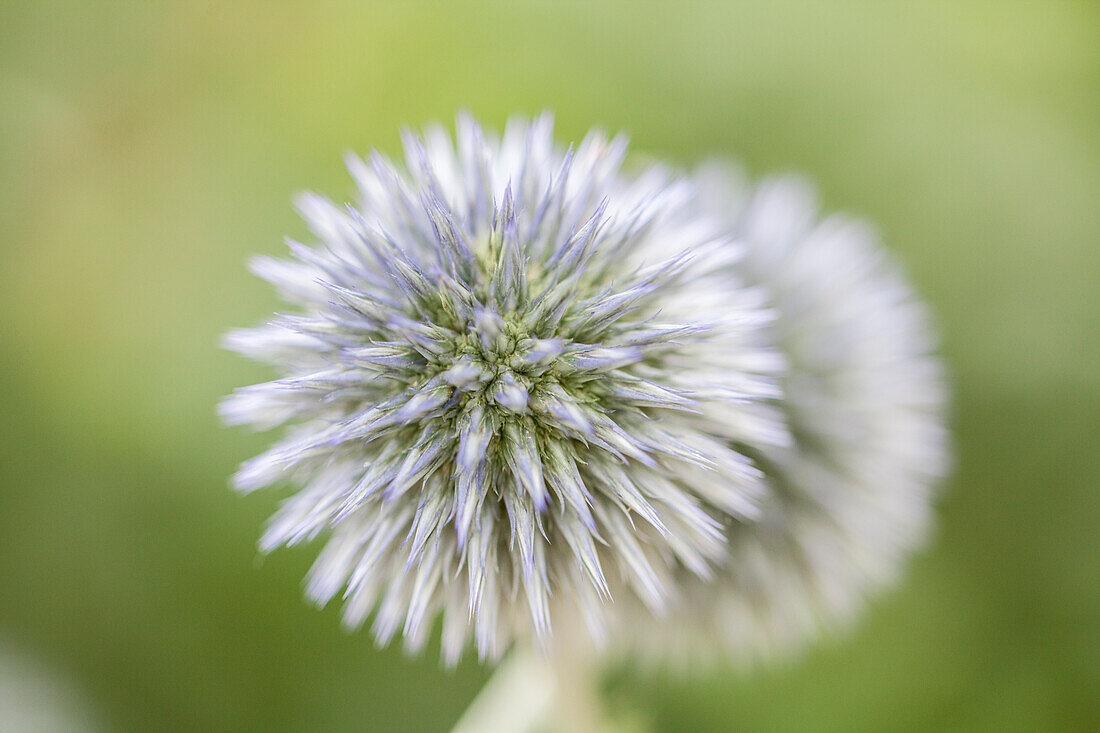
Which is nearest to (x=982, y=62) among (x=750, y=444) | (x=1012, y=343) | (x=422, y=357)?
(x=1012, y=343)

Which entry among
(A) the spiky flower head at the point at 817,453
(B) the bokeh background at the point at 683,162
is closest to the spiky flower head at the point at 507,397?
(A) the spiky flower head at the point at 817,453

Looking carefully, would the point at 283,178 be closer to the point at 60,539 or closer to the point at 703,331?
the point at 60,539

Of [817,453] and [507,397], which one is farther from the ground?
[507,397]

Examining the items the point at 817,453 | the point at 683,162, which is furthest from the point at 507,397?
the point at 683,162

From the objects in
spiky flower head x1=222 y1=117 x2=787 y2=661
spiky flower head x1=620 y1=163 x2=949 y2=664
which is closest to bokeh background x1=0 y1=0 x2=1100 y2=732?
spiky flower head x1=620 y1=163 x2=949 y2=664

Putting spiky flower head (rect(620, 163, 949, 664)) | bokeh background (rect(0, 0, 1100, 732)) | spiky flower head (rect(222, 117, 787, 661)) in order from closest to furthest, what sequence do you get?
spiky flower head (rect(222, 117, 787, 661)) < spiky flower head (rect(620, 163, 949, 664)) < bokeh background (rect(0, 0, 1100, 732))

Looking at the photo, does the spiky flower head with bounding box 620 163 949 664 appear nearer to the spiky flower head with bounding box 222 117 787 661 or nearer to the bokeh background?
the spiky flower head with bounding box 222 117 787 661

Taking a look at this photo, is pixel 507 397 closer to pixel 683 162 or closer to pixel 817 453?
pixel 817 453

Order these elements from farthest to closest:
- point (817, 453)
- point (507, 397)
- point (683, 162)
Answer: point (683, 162) → point (817, 453) → point (507, 397)

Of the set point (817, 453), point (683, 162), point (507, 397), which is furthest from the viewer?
point (683, 162)
